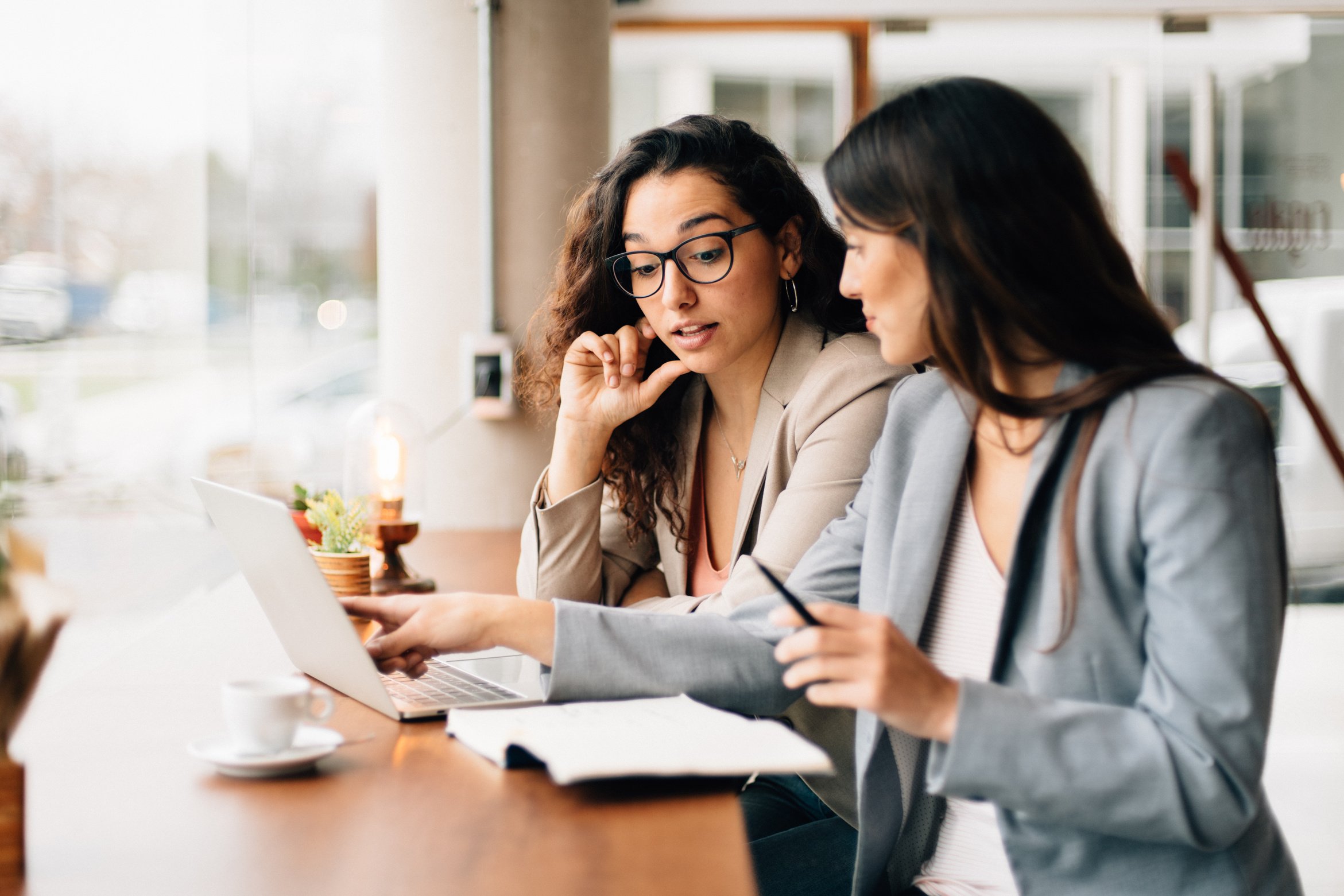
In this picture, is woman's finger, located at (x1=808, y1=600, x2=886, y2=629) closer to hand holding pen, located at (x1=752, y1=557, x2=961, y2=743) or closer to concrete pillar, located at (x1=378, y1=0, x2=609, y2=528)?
hand holding pen, located at (x1=752, y1=557, x2=961, y2=743)

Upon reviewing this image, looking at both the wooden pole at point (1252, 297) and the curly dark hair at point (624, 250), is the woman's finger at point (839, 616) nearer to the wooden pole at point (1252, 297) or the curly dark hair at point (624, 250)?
the curly dark hair at point (624, 250)

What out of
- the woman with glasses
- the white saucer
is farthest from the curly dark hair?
the white saucer

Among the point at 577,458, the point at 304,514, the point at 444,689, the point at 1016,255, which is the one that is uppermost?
the point at 1016,255

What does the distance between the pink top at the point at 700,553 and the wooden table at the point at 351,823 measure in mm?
644

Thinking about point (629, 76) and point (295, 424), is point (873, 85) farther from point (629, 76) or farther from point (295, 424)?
point (295, 424)

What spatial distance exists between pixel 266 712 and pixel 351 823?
0.15 m

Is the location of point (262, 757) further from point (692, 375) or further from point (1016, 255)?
point (692, 375)

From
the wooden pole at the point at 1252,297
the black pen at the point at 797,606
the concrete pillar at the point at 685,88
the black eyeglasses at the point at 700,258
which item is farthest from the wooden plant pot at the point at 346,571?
the wooden pole at the point at 1252,297

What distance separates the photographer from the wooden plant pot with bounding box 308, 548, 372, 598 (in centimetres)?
171

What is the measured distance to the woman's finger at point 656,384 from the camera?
175cm

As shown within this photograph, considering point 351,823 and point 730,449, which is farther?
point 730,449

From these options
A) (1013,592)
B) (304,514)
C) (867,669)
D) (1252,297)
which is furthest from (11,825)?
(1252,297)

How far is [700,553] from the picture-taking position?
70.1 inches

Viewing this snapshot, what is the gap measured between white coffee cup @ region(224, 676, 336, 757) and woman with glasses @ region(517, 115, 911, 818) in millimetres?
590
